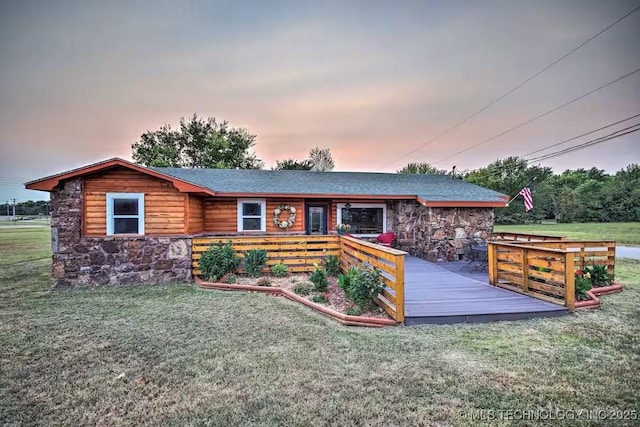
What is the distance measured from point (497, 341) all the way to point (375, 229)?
7824mm

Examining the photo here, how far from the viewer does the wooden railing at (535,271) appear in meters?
5.21

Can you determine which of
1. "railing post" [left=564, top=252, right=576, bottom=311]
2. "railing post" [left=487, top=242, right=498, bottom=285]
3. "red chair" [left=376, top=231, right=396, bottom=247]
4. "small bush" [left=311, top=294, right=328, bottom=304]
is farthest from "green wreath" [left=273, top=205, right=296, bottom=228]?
"railing post" [left=564, top=252, right=576, bottom=311]

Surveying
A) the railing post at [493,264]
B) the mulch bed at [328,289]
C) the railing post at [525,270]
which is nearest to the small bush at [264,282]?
the mulch bed at [328,289]

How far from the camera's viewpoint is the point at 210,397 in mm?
2781

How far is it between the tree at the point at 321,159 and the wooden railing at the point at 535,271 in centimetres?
2683

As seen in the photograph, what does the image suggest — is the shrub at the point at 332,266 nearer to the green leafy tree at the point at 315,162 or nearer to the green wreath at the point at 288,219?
the green wreath at the point at 288,219

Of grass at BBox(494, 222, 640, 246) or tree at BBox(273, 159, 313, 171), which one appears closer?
grass at BBox(494, 222, 640, 246)

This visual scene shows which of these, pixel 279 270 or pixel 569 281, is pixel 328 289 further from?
pixel 569 281

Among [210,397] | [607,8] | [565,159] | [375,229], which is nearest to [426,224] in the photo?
[375,229]

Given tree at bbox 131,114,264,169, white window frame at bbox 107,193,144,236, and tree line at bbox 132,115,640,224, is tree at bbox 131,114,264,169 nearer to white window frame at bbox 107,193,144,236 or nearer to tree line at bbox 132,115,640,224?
tree line at bbox 132,115,640,224

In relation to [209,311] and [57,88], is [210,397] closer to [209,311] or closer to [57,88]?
[209,311]

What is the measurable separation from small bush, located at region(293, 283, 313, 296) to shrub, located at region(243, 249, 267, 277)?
66.8 inches

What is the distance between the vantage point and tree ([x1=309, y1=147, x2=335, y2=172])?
107ft

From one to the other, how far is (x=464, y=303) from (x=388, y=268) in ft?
5.14
